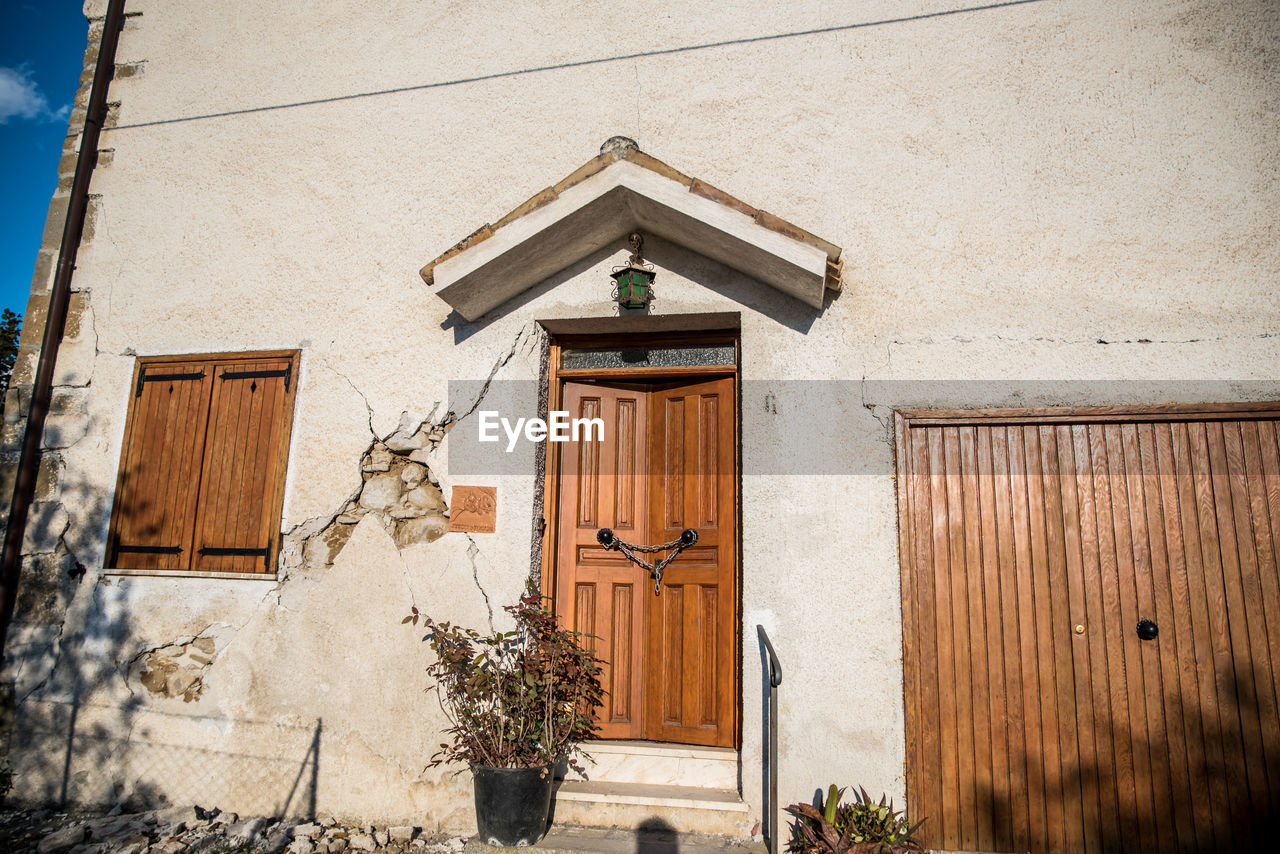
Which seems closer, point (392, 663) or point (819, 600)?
point (819, 600)

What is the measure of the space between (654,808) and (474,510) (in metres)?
1.93

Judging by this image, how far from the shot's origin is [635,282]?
415 centimetres

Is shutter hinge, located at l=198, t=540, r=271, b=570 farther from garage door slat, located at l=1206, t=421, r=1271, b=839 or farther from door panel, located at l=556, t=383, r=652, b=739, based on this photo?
garage door slat, located at l=1206, t=421, r=1271, b=839

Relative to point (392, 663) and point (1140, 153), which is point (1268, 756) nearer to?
point (1140, 153)

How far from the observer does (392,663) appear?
13.7 feet

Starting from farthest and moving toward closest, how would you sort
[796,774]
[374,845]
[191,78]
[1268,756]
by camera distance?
[191,78] < [374,845] < [796,774] < [1268,756]

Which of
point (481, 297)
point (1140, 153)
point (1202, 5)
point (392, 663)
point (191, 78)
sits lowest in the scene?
point (392, 663)

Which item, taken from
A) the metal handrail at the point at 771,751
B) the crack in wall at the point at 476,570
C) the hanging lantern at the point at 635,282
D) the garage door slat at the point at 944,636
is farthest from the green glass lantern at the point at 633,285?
the metal handrail at the point at 771,751

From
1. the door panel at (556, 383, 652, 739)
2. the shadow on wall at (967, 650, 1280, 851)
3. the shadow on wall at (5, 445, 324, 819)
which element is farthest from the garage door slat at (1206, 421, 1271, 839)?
the shadow on wall at (5, 445, 324, 819)

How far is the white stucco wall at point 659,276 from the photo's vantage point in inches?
151

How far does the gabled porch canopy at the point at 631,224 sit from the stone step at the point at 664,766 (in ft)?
8.70

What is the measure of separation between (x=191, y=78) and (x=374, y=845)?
5.47m

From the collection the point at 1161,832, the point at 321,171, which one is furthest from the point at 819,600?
the point at 321,171

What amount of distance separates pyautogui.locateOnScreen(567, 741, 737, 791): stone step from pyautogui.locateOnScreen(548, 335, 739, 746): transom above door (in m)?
0.11
